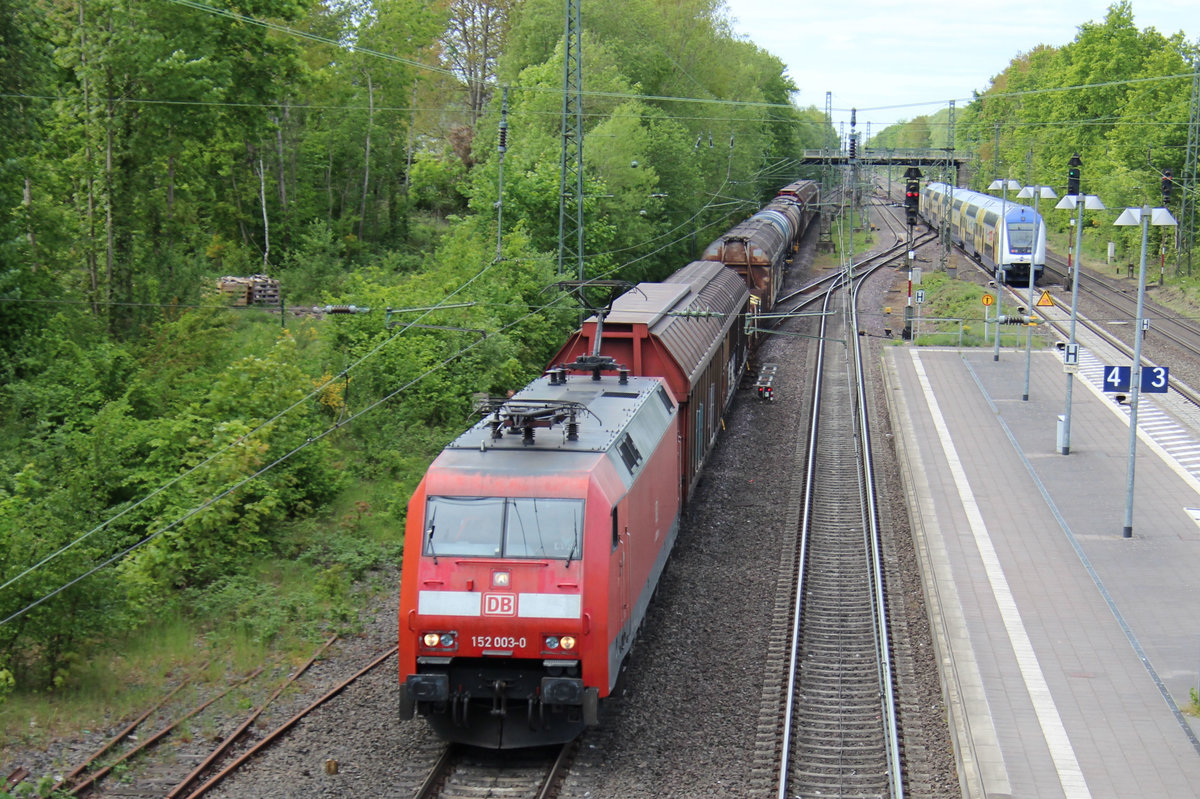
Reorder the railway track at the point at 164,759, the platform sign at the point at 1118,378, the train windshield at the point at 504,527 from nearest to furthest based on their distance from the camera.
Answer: the railway track at the point at 164,759 → the train windshield at the point at 504,527 → the platform sign at the point at 1118,378

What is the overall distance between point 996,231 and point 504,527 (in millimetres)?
38786

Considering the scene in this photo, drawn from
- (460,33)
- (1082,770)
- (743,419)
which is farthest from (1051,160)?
(1082,770)

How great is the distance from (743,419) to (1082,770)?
16.8 m

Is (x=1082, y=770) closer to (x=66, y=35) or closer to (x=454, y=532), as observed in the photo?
(x=454, y=532)

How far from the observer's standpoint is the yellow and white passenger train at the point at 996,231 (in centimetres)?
4309

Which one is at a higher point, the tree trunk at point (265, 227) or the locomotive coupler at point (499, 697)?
the tree trunk at point (265, 227)

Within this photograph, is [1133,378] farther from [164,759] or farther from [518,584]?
[164,759]

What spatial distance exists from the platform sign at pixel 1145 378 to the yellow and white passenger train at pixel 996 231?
1456 centimetres

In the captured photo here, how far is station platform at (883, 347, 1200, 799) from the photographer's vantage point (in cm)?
1137

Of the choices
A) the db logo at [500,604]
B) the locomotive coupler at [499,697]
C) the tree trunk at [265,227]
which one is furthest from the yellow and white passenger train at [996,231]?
the locomotive coupler at [499,697]

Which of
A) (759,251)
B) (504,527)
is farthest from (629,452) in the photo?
(759,251)

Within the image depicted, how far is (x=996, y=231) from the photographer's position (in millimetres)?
45094

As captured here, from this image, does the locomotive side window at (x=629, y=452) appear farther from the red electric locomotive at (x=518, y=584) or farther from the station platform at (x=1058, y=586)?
the station platform at (x=1058, y=586)

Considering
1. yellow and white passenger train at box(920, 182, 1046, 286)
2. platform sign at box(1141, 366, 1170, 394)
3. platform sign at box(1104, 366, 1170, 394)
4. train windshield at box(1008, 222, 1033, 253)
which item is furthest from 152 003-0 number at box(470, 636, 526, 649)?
train windshield at box(1008, 222, 1033, 253)
